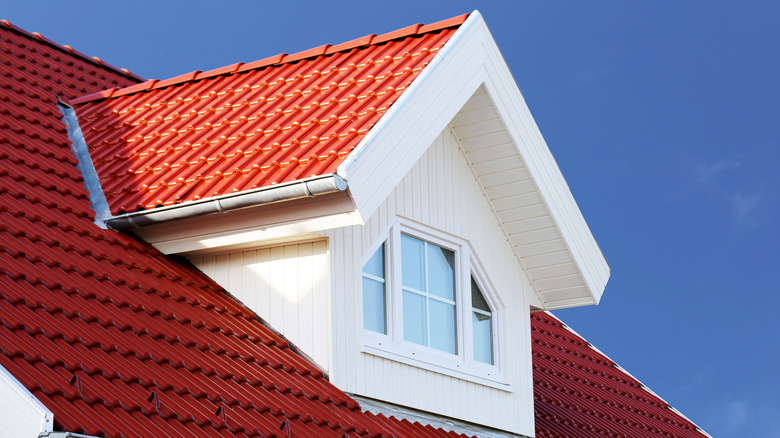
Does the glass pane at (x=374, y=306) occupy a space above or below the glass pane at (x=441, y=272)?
below

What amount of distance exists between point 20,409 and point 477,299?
4.83 m

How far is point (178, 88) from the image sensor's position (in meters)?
9.18

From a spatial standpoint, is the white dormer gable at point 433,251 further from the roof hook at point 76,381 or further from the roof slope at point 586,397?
the roof hook at point 76,381

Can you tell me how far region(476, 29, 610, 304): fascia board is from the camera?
8398 mm

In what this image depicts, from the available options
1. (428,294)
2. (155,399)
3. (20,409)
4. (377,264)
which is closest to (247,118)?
(377,264)

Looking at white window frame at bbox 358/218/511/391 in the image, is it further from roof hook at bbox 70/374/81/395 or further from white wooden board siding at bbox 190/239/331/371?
roof hook at bbox 70/374/81/395

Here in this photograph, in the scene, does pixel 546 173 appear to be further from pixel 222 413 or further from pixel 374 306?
pixel 222 413

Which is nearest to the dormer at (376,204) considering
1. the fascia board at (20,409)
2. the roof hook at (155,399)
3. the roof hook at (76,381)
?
the roof hook at (155,399)

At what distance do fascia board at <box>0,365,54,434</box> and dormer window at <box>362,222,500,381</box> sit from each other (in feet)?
9.85

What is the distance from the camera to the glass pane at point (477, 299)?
874cm

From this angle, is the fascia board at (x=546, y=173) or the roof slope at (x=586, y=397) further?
the roof slope at (x=586, y=397)

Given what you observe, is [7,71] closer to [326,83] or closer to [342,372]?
[326,83]

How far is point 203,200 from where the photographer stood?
22.6 ft

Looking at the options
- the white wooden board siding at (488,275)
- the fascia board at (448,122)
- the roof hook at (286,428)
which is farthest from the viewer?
the white wooden board siding at (488,275)
